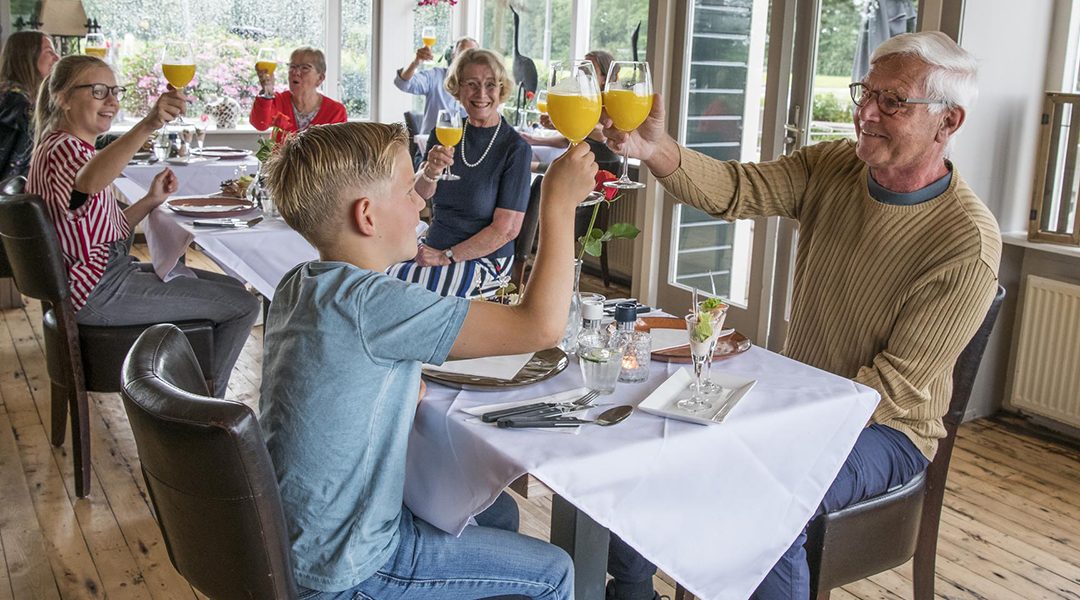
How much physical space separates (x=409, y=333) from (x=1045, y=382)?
284 centimetres

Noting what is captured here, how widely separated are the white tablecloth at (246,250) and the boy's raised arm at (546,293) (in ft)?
5.01

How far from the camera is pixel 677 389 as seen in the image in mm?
1670

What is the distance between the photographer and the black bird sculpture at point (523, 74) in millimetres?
6605

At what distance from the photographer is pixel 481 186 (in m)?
3.29

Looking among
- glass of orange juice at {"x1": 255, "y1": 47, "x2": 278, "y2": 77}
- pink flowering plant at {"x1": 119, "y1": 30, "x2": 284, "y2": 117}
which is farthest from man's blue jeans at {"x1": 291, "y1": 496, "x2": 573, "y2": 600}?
pink flowering plant at {"x1": 119, "y1": 30, "x2": 284, "y2": 117}

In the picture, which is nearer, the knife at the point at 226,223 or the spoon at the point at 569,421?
the spoon at the point at 569,421

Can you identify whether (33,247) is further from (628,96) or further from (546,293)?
(546,293)

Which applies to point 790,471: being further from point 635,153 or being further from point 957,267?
point 635,153

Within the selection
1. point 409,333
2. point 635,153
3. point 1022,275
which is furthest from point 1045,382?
point 409,333

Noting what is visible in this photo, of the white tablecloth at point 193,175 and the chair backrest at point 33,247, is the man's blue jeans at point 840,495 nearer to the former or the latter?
the chair backrest at point 33,247

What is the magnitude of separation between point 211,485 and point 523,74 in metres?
5.72

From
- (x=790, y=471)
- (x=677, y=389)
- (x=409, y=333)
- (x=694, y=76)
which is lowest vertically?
(x=790, y=471)

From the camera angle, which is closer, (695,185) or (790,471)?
(790,471)

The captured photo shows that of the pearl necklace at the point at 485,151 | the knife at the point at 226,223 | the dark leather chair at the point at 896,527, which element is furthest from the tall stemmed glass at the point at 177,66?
the dark leather chair at the point at 896,527
